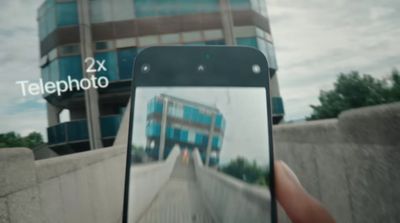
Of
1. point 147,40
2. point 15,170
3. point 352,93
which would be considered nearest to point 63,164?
point 15,170

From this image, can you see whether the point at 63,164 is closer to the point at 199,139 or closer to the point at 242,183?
the point at 199,139

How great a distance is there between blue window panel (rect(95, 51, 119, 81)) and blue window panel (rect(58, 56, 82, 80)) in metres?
1.37

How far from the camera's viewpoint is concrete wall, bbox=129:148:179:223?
5.43 ft

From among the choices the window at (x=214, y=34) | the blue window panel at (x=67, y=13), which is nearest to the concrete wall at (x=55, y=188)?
the window at (x=214, y=34)

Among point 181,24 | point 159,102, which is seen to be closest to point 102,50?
point 181,24

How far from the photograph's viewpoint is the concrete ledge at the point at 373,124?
1579 millimetres

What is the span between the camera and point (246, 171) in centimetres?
167

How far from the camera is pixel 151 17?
25.6 metres

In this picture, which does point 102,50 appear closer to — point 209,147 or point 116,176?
point 116,176

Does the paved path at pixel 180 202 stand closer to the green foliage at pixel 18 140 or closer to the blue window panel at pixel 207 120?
→ the blue window panel at pixel 207 120

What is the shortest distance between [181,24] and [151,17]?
2457mm

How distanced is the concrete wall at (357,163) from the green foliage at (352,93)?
108 ft

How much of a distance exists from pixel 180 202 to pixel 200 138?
35 cm

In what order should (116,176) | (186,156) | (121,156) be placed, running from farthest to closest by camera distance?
1. (121,156)
2. (116,176)
3. (186,156)
